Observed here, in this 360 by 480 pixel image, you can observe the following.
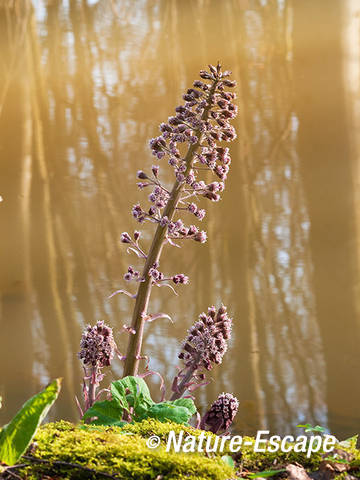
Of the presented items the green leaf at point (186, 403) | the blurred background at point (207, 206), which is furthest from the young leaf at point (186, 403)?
the blurred background at point (207, 206)

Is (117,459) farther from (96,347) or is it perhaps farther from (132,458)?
(96,347)

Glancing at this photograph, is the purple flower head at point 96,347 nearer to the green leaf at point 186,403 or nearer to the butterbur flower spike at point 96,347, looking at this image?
the butterbur flower spike at point 96,347

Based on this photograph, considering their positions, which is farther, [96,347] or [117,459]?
[96,347]

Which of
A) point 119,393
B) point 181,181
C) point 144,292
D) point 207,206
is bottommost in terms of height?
point 119,393

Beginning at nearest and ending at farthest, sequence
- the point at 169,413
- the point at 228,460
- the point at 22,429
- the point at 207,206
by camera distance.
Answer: the point at 22,429 → the point at 228,460 → the point at 169,413 → the point at 207,206

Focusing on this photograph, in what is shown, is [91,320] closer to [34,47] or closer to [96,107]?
[96,107]

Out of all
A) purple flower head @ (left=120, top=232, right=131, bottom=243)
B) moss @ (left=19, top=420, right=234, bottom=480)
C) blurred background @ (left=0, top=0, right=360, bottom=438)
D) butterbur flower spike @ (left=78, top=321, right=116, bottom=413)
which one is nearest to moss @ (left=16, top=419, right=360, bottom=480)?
moss @ (left=19, top=420, right=234, bottom=480)

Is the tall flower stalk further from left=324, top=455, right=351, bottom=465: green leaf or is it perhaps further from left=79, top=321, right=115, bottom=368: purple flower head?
left=324, top=455, right=351, bottom=465: green leaf

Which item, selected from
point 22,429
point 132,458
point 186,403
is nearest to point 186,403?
point 186,403

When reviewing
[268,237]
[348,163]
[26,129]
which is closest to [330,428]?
[268,237]
